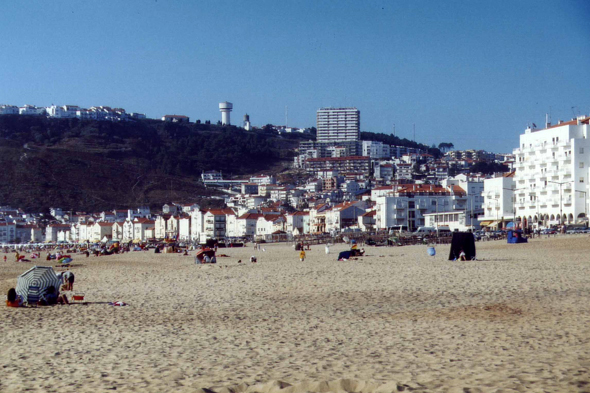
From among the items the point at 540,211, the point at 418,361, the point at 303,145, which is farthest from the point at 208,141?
the point at 418,361

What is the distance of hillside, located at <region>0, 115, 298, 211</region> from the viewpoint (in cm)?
11531

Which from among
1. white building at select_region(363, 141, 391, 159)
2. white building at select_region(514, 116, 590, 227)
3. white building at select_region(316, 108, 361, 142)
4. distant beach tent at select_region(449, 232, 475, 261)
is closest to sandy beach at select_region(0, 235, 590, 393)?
distant beach tent at select_region(449, 232, 475, 261)

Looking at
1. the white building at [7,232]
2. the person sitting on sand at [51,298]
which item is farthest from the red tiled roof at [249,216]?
the person sitting on sand at [51,298]

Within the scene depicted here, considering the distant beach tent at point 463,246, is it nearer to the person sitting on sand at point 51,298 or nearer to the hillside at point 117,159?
the person sitting on sand at point 51,298

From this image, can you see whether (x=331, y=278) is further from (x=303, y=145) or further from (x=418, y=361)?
(x=303, y=145)

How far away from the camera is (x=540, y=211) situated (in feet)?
170

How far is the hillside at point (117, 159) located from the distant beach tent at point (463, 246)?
3814 inches

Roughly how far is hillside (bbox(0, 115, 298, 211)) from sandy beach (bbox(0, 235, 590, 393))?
104654 mm

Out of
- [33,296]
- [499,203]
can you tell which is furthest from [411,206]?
[33,296]

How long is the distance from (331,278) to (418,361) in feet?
34.3

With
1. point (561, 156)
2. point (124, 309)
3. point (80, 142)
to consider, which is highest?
point (80, 142)

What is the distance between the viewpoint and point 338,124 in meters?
189

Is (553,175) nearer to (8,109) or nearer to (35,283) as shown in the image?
(35,283)

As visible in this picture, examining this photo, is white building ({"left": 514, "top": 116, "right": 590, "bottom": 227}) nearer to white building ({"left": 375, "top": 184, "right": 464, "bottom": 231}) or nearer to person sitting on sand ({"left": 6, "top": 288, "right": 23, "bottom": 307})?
white building ({"left": 375, "top": 184, "right": 464, "bottom": 231})
